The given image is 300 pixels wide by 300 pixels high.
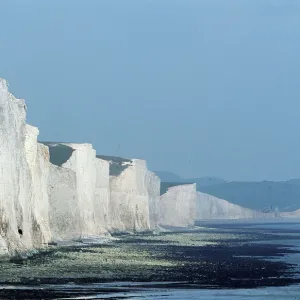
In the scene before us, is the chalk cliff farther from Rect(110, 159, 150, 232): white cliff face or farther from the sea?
the sea

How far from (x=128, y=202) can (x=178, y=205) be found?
47928mm

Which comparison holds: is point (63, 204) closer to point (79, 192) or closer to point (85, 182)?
point (79, 192)

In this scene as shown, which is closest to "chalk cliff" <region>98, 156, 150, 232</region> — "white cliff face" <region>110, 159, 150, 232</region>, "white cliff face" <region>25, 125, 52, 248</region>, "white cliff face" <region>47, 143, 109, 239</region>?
"white cliff face" <region>110, 159, 150, 232</region>

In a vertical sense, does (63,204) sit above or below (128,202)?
below

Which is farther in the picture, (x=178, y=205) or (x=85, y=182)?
(x=178, y=205)

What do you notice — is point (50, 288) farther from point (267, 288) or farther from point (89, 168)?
point (89, 168)

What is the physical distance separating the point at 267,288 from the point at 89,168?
5652 centimetres

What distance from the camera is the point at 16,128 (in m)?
61.3

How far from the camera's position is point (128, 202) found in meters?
115

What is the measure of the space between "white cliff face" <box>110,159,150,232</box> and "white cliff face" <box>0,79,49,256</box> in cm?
4248

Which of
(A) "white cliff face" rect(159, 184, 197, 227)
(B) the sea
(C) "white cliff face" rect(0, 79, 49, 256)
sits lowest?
(B) the sea

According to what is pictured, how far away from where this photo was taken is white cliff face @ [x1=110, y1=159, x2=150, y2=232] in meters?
114

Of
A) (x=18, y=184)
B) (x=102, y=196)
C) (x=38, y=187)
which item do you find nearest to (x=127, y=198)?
(x=102, y=196)

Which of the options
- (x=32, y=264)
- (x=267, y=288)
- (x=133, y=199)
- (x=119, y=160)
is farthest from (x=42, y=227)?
(x=119, y=160)
